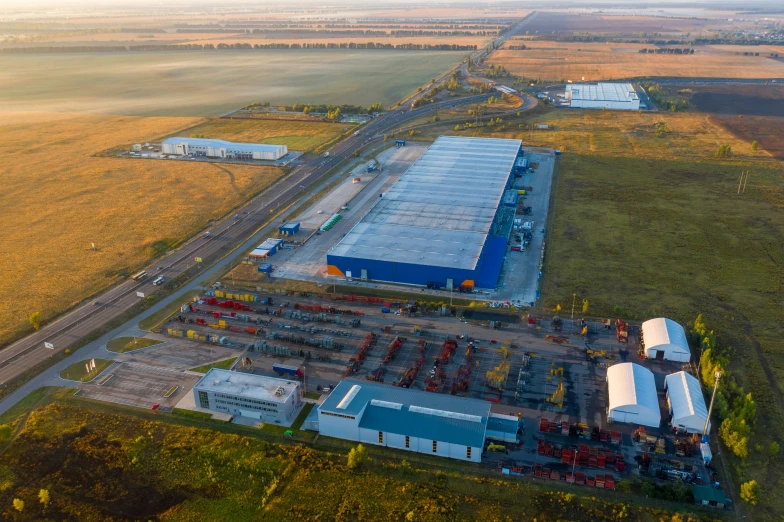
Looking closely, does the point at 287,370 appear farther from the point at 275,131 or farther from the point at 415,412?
the point at 275,131

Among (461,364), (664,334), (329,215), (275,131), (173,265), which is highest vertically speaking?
(275,131)

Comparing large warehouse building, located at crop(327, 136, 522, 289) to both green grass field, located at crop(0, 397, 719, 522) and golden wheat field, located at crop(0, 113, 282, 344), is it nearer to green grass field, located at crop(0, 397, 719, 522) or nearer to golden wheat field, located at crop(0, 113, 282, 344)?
golden wheat field, located at crop(0, 113, 282, 344)

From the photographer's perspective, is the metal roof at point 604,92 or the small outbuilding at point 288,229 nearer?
the small outbuilding at point 288,229

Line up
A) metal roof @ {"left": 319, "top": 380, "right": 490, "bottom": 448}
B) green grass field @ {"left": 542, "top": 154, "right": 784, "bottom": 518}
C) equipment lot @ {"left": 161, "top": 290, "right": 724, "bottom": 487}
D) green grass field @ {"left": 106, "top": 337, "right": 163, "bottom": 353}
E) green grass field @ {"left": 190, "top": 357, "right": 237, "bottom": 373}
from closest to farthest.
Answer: metal roof @ {"left": 319, "top": 380, "right": 490, "bottom": 448} < equipment lot @ {"left": 161, "top": 290, "right": 724, "bottom": 487} < green grass field @ {"left": 190, "top": 357, "right": 237, "bottom": 373} < green grass field @ {"left": 542, "top": 154, "right": 784, "bottom": 518} < green grass field @ {"left": 106, "top": 337, "right": 163, "bottom": 353}

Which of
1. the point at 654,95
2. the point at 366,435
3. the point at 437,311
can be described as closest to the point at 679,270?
the point at 437,311

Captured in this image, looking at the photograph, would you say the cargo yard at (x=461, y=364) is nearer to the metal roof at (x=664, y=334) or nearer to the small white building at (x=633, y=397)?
the metal roof at (x=664, y=334)

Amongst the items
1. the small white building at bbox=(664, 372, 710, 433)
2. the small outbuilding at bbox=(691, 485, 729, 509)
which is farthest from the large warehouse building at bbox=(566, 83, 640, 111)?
the small outbuilding at bbox=(691, 485, 729, 509)

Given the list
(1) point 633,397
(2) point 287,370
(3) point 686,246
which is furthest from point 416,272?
(3) point 686,246

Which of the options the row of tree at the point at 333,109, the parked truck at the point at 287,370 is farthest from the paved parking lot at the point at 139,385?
the row of tree at the point at 333,109
